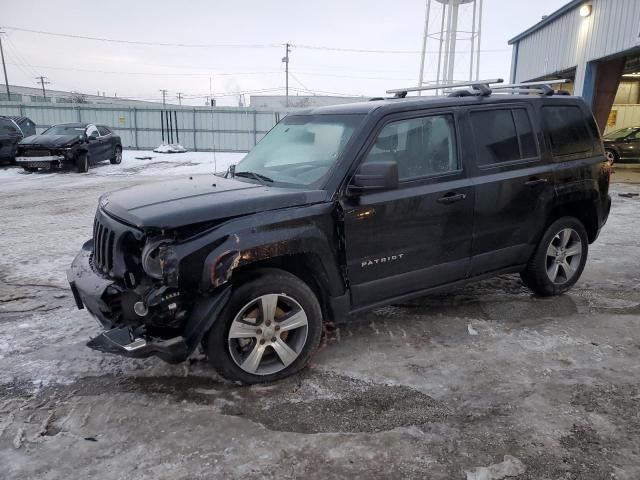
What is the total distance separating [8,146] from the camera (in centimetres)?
1692

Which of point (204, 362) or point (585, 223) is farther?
point (585, 223)

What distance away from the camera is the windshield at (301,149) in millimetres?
3734

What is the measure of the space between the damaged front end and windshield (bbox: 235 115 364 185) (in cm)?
113

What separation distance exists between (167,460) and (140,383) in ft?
3.01

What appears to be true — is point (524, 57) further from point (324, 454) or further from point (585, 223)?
point (324, 454)

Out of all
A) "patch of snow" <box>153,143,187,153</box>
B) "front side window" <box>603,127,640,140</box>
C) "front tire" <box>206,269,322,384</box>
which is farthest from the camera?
"patch of snow" <box>153,143,187,153</box>

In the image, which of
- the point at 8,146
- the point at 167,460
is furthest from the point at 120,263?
the point at 8,146

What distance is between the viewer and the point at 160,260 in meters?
2.99

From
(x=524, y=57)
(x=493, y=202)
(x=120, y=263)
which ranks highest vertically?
(x=524, y=57)

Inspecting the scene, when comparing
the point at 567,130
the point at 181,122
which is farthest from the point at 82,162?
the point at 567,130

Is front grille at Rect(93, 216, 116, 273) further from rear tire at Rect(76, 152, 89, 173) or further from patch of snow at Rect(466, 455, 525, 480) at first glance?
rear tire at Rect(76, 152, 89, 173)

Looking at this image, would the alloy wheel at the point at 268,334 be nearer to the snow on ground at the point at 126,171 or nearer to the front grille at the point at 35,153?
the snow on ground at the point at 126,171

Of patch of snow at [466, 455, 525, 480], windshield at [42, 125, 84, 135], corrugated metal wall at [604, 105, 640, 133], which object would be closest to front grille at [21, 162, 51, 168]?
windshield at [42, 125, 84, 135]

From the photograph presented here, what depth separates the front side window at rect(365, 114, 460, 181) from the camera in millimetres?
3748
